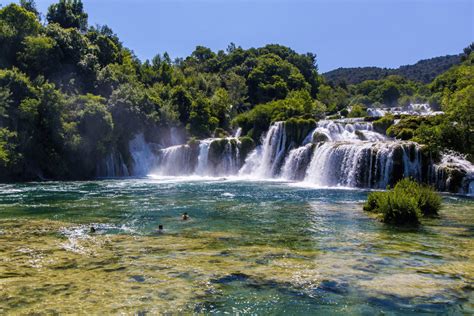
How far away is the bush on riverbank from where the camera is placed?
663 inches

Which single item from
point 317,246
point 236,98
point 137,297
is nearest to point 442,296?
point 317,246

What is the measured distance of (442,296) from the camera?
27.5 feet

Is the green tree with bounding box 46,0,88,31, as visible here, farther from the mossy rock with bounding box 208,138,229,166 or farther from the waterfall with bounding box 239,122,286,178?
the waterfall with bounding box 239,122,286,178

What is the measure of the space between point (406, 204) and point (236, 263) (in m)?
9.12

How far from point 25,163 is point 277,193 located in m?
28.0

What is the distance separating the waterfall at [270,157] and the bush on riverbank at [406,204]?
2731 cm

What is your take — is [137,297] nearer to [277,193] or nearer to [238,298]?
[238,298]

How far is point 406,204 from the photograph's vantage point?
16.9 m

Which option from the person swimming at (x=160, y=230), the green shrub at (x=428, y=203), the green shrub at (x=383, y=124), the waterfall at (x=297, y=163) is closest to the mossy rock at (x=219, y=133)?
the waterfall at (x=297, y=163)

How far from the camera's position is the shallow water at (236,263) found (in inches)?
318

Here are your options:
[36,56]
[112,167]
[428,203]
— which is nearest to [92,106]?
[112,167]

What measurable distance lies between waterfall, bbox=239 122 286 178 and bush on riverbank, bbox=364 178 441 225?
2731 cm

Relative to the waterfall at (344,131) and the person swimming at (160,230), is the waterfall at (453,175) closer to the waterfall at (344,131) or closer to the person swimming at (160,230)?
the waterfall at (344,131)

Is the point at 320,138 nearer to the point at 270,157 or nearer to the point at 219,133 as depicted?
the point at 270,157
